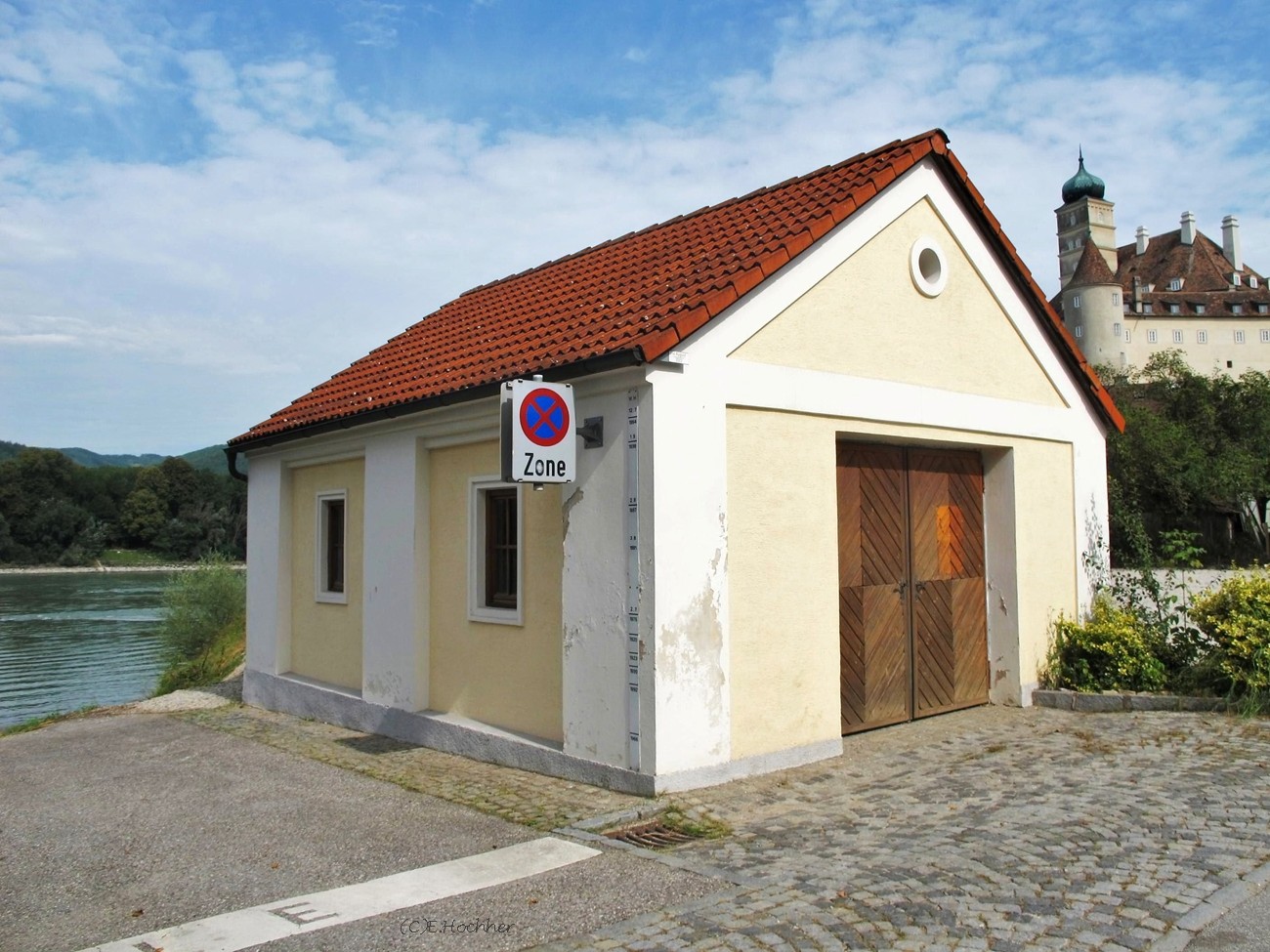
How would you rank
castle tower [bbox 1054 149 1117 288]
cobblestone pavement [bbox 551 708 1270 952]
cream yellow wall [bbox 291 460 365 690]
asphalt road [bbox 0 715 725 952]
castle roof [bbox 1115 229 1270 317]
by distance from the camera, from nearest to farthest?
cobblestone pavement [bbox 551 708 1270 952] → asphalt road [bbox 0 715 725 952] → cream yellow wall [bbox 291 460 365 690] → castle roof [bbox 1115 229 1270 317] → castle tower [bbox 1054 149 1117 288]

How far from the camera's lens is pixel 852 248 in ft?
27.2

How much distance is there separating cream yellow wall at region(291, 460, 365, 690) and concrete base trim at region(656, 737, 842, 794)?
479 cm

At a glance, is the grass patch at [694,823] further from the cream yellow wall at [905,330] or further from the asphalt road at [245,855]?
the cream yellow wall at [905,330]

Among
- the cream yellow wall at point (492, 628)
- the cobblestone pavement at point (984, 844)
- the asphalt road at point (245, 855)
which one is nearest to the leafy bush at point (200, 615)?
the asphalt road at point (245, 855)

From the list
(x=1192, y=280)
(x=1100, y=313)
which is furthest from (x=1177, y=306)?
(x=1100, y=313)

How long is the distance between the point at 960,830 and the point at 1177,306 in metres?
99.8

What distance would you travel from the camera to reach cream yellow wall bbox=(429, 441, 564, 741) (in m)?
7.72

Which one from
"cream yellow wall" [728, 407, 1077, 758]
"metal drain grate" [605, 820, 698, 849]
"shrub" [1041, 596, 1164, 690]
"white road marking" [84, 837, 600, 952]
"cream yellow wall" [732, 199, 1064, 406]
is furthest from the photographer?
"shrub" [1041, 596, 1164, 690]

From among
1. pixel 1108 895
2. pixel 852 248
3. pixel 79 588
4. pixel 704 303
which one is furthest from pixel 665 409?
pixel 79 588

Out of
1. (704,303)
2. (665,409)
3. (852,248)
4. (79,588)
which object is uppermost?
(852,248)

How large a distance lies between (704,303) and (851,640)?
337cm

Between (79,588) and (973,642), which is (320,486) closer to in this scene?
(973,642)

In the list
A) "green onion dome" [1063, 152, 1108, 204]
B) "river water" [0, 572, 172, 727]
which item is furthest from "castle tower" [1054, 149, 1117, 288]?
"river water" [0, 572, 172, 727]

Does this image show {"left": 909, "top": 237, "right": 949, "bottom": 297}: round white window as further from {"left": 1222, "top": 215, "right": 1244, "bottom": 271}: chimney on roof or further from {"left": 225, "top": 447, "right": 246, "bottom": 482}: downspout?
{"left": 1222, "top": 215, "right": 1244, "bottom": 271}: chimney on roof
